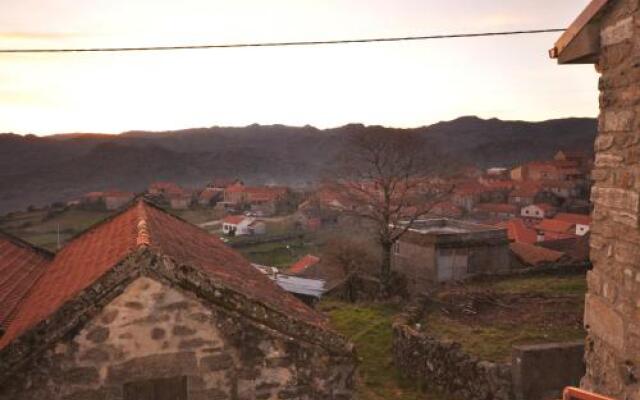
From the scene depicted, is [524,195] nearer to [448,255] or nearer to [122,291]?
[448,255]

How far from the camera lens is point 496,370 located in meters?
10.6

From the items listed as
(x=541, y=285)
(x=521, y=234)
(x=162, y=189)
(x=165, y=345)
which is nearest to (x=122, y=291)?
(x=165, y=345)

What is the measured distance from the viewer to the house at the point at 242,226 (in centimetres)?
6812

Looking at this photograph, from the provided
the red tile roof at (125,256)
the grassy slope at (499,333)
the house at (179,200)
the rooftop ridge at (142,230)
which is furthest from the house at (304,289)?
the house at (179,200)

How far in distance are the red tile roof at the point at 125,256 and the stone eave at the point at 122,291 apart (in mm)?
129

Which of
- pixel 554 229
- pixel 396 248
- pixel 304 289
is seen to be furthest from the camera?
pixel 554 229

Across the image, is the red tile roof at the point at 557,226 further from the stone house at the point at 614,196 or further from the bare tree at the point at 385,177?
the stone house at the point at 614,196

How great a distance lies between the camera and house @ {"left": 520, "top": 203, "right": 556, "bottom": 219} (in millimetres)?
74812

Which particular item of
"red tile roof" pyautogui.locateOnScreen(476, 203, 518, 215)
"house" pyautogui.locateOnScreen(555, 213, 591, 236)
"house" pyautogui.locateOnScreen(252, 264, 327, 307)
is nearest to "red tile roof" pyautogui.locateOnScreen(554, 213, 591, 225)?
"house" pyautogui.locateOnScreen(555, 213, 591, 236)

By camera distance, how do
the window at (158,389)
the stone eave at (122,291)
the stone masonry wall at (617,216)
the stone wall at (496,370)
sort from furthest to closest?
the stone wall at (496,370) → the window at (158,389) → the stone eave at (122,291) → the stone masonry wall at (617,216)

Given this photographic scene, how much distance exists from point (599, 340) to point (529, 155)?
160 meters

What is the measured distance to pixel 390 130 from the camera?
24.6 metres

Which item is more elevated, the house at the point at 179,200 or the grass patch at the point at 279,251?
the house at the point at 179,200

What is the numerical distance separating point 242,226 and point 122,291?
64498 millimetres
